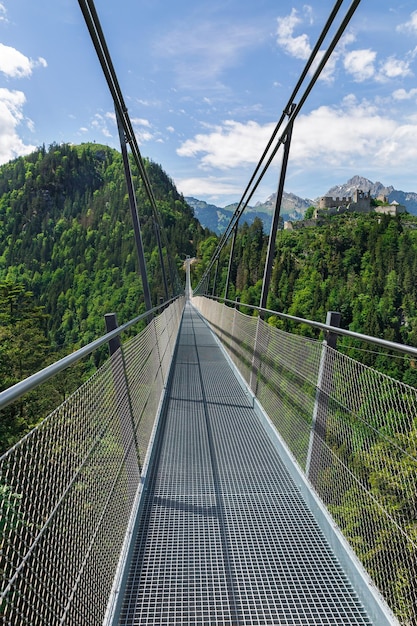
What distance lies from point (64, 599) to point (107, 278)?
75.6 m

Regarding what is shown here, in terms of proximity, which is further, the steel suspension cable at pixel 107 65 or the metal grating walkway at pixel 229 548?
the steel suspension cable at pixel 107 65

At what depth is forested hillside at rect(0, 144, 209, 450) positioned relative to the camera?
24.1m

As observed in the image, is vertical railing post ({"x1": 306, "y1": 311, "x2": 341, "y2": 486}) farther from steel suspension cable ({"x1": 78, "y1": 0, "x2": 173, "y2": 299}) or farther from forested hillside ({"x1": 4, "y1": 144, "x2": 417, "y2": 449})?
forested hillside ({"x1": 4, "y1": 144, "x2": 417, "y2": 449})

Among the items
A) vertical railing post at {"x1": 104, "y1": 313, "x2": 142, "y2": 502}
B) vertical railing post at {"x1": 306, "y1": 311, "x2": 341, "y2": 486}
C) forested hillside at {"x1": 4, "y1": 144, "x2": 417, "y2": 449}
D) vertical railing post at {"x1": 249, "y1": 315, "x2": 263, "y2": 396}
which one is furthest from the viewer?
forested hillside at {"x1": 4, "y1": 144, "x2": 417, "y2": 449}

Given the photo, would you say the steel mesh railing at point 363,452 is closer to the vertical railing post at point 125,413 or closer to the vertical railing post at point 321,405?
the vertical railing post at point 321,405

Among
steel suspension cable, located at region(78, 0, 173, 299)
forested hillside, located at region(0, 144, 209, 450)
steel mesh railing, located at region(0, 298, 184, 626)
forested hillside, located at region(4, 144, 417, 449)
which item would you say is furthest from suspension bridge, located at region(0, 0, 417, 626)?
forested hillside, located at region(4, 144, 417, 449)

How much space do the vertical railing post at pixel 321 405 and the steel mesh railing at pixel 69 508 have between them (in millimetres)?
956

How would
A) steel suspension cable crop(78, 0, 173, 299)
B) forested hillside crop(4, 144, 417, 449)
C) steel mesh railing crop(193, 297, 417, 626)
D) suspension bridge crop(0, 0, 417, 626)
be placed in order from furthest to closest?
forested hillside crop(4, 144, 417, 449), steel suspension cable crop(78, 0, 173, 299), steel mesh railing crop(193, 297, 417, 626), suspension bridge crop(0, 0, 417, 626)

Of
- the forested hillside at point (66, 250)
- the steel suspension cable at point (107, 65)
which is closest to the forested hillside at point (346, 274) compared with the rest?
the forested hillside at point (66, 250)

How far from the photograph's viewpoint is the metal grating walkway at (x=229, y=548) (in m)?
1.49

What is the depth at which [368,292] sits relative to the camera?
70750 mm

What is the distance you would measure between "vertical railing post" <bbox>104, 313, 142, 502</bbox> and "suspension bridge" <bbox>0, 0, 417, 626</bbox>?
0.01m

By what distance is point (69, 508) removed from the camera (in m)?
1.20

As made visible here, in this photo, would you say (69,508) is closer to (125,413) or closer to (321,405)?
(125,413)
